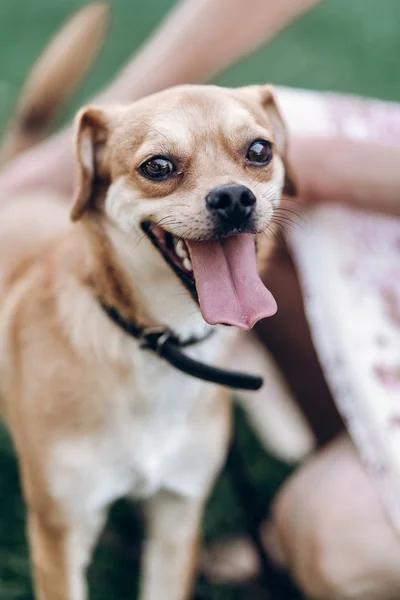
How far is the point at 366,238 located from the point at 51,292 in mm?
903

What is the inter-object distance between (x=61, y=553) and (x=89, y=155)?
95cm

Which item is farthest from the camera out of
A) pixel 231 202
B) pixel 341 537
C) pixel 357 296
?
pixel 357 296

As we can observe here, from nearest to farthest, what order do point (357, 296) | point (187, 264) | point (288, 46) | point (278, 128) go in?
point (187, 264) < point (278, 128) < point (357, 296) < point (288, 46)

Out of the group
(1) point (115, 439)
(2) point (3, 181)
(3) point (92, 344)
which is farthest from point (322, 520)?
(2) point (3, 181)

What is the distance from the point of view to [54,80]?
2787mm

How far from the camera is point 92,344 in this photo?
172cm

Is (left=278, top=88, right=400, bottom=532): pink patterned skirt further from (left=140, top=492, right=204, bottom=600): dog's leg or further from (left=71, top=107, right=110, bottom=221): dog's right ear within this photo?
(left=71, top=107, right=110, bottom=221): dog's right ear

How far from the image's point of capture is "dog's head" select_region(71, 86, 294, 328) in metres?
1.33

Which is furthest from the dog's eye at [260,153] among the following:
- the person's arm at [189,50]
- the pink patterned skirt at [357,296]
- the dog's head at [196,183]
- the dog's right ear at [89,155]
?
the person's arm at [189,50]

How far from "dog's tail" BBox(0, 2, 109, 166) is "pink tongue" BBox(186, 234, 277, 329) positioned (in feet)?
5.29

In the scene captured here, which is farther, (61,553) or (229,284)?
(61,553)

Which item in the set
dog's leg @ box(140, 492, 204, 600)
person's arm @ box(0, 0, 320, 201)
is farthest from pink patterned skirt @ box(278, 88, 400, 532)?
dog's leg @ box(140, 492, 204, 600)

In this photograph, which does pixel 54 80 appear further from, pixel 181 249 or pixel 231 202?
pixel 231 202

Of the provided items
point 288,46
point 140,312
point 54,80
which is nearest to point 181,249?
point 140,312
